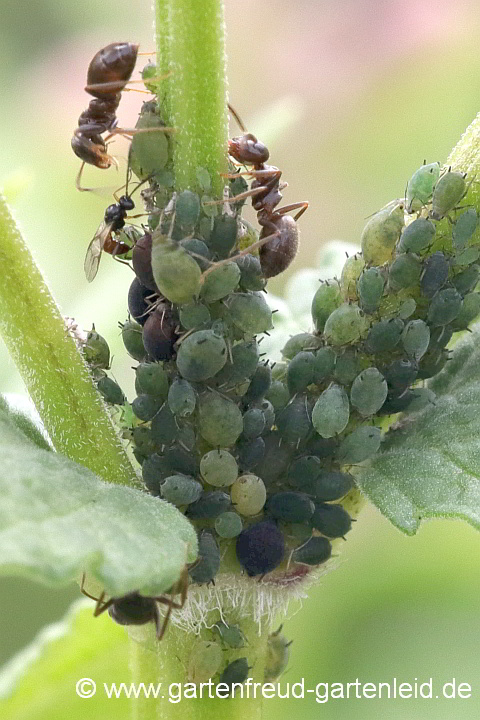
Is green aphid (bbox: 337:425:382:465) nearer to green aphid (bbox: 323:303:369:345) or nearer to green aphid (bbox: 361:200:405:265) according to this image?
green aphid (bbox: 323:303:369:345)

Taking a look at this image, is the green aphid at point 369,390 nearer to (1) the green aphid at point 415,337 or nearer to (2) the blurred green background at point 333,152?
(1) the green aphid at point 415,337

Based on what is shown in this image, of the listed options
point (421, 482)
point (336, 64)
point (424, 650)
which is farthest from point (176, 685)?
point (336, 64)

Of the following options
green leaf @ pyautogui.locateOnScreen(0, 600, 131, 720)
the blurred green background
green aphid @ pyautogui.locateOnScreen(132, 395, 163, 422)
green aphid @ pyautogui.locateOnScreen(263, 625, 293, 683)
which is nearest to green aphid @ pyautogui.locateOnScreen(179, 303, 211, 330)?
green aphid @ pyautogui.locateOnScreen(132, 395, 163, 422)

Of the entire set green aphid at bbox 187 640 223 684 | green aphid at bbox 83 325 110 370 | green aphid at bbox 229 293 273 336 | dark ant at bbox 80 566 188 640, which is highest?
green aphid at bbox 229 293 273 336

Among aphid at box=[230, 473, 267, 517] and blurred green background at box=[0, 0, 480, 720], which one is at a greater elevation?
aphid at box=[230, 473, 267, 517]

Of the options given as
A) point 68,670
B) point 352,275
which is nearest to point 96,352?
point 352,275

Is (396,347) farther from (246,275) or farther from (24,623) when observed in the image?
(24,623)
